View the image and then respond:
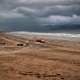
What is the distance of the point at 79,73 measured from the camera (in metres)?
16.3

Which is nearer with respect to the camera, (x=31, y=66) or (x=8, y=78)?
(x=8, y=78)

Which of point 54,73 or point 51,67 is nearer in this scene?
point 54,73

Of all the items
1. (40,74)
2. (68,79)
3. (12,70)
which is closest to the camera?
(68,79)

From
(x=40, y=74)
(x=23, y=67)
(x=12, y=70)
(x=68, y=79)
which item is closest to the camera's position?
(x=68, y=79)

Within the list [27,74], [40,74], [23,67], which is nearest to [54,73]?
[40,74]

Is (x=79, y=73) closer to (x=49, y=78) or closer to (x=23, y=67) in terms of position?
(x=49, y=78)

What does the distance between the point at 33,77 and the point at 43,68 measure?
2.86m

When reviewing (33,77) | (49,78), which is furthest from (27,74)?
(49,78)

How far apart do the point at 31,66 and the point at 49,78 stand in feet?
13.5

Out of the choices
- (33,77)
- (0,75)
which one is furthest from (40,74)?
(0,75)

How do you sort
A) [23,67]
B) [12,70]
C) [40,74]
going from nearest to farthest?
[40,74] < [12,70] < [23,67]

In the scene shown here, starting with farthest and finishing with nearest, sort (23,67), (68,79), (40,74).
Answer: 1. (23,67)
2. (40,74)
3. (68,79)

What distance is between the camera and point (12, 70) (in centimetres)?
1723

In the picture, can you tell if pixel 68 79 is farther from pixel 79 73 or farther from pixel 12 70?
pixel 12 70
